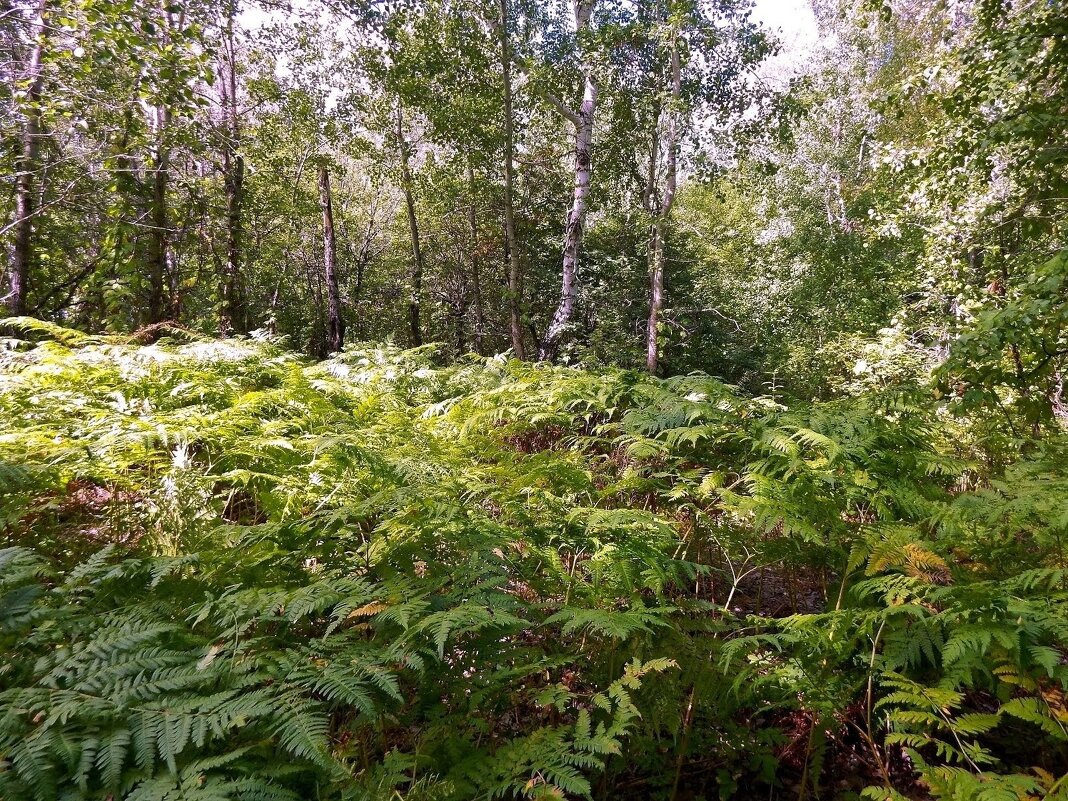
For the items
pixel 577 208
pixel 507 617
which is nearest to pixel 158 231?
pixel 577 208

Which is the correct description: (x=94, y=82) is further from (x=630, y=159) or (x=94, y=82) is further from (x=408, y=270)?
(x=408, y=270)

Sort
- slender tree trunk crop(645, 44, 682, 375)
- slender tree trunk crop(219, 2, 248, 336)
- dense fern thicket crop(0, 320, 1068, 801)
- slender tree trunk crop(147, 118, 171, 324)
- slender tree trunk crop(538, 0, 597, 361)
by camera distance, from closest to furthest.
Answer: dense fern thicket crop(0, 320, 1068, 801), slender tree trunk crop(147, 118, 171, 324), slender tree trunk crop(538, 0, 597, 361), slender tree trunk crop(219, 2, 248, 336), slender tree trunk crop(645, 44, 682, 375)

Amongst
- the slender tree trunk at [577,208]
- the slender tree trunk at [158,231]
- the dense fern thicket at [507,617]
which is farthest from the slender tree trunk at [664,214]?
the slender tree trunk at [158,231]

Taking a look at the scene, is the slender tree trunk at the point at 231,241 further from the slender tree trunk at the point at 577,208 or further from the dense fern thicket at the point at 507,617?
the dense fern thicket at the point at 507,617

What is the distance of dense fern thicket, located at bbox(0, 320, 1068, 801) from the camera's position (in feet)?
5.12

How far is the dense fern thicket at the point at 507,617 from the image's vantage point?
156 centimetres

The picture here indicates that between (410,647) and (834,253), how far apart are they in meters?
19.7

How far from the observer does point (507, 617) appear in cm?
180

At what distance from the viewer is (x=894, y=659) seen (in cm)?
211

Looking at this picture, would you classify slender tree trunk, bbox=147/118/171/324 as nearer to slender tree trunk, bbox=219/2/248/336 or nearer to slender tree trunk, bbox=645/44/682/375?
slender tree trunk, bbox=219/2/248/336

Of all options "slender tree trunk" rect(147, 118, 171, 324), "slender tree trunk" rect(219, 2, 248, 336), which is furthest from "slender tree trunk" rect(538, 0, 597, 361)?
"slender tree trunk" rect(219, 2, 248, 336)

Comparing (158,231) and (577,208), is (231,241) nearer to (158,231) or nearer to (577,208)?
(158,231)

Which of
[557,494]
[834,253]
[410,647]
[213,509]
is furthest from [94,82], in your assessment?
[834,253]

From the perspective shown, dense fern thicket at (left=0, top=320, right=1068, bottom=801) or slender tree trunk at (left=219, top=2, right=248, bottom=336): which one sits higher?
slender tree trunk at (left=219, top=2, right=248, bottom=336)
